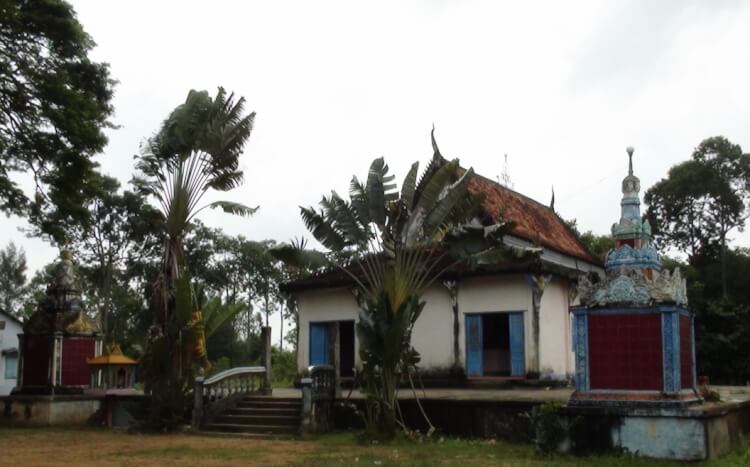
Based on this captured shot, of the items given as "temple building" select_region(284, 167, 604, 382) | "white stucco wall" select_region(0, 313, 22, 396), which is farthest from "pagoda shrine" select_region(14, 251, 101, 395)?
"white stucco wall" select_region(0, 313, 22, 396)

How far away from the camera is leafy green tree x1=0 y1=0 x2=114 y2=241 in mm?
14773

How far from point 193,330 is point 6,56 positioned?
21.2ft

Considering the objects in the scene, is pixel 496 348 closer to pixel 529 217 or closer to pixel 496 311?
pixel 496 311

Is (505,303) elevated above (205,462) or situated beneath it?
elevated above

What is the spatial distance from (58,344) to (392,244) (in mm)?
9170

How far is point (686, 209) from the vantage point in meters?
35.6

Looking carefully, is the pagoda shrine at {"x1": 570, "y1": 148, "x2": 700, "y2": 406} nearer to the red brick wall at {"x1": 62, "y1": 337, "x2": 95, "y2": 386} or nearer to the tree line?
A: the red brick wall at {"x1": 62, "y1": 337, "x2": 95, "y2": 386}

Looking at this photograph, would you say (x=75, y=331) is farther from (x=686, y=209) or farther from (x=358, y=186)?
(x=686, y=209)

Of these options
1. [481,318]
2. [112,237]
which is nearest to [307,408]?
[481,318]

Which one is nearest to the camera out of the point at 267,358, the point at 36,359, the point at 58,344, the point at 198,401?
the point at 198,401

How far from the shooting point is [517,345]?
1627 centimetres

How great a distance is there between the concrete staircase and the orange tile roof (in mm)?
6755

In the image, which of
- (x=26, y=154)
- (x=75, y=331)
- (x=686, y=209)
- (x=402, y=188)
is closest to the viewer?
(x=402, y=188)

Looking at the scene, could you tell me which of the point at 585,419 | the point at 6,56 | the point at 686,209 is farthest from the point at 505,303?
the point at 686,209
